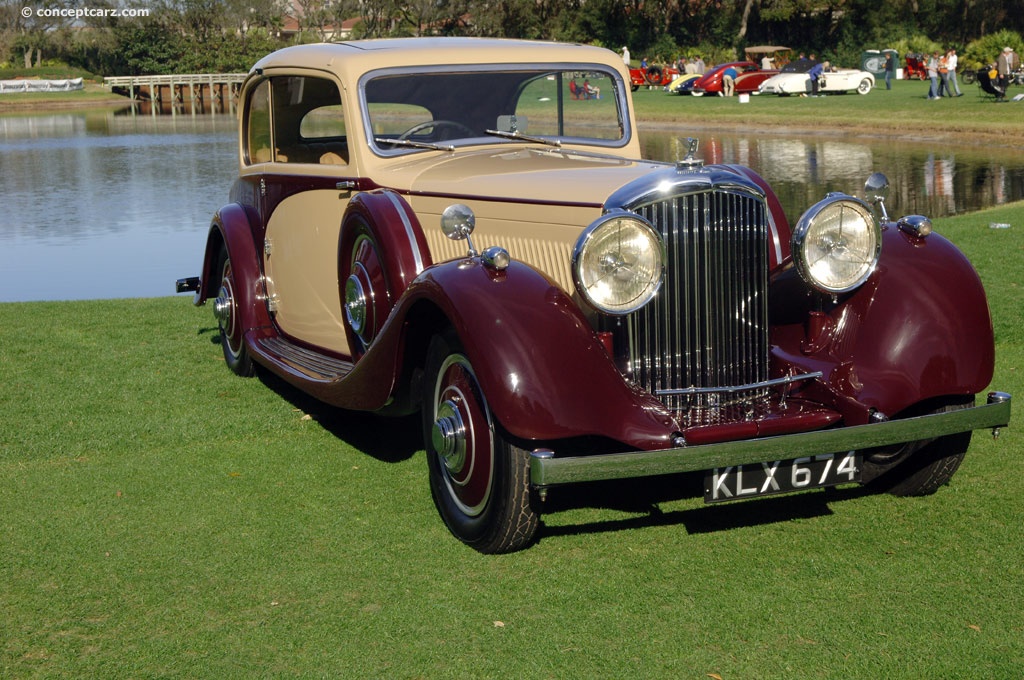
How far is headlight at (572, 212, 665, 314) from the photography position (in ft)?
12.7

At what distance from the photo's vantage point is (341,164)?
561 centimetres

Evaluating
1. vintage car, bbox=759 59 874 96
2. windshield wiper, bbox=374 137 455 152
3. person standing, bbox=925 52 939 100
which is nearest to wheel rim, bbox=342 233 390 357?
windshield wiper, bbox=374 137 455 152

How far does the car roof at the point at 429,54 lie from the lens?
5.51 meters

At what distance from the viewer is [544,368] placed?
12.4 ft

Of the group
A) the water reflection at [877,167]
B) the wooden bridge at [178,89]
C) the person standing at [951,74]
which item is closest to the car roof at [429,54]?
the water reflection at [877,167]

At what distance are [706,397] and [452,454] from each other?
0.99 metres

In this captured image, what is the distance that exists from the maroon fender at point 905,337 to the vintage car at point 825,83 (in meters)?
37.5

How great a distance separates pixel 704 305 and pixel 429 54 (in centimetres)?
220

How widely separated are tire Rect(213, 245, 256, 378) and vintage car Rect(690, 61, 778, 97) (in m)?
38.9

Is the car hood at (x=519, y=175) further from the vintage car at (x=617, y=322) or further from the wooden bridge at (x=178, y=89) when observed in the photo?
the wooden bridge at (x=178, y=89)

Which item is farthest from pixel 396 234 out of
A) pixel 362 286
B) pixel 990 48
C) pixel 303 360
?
pixel 990 48

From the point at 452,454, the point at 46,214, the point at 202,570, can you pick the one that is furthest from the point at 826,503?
the point at 46,214

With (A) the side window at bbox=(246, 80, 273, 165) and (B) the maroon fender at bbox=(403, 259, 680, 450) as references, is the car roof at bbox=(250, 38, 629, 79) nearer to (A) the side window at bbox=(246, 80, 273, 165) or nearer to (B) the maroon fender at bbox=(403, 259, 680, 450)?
(A) the side window at bbox=(246, 80, 273, 165)

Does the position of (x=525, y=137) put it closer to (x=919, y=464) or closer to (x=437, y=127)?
(x=437, y=127)
